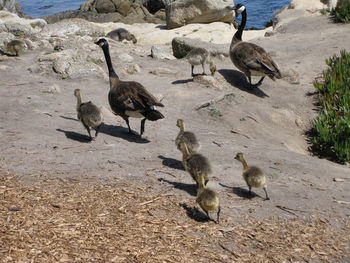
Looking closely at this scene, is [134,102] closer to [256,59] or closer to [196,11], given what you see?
[256,59]

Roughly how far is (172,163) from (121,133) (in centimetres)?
205

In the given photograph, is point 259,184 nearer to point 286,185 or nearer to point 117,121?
point 286,185

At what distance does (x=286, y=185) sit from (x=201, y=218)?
2141 millimetres

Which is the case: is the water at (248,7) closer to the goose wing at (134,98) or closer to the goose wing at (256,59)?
the goose wing at (256,59)

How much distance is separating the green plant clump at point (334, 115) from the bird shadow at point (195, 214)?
18.6 feet

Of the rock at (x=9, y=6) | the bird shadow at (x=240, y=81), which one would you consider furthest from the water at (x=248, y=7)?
the bird shadow at (x=240, y=81)

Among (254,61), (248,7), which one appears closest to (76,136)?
(254,61)

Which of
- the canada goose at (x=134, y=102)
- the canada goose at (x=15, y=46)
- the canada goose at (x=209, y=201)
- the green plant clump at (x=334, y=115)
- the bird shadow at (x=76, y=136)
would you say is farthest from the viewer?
the canada goose at (x=15, y=46)

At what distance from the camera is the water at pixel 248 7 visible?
46438 mm

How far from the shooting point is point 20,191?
19.0 ft

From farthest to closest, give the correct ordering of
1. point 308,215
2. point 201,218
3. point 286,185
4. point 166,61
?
point 166,61 < point 286,185 < point 308,215 < point 201,218

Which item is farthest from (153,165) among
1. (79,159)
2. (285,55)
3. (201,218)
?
(285,55)

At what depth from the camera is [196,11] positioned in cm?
2944

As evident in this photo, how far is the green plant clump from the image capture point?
33.7ft
